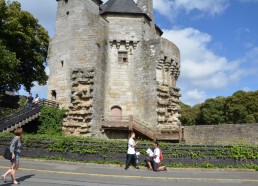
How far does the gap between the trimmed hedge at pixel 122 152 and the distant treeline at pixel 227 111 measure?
139 ft

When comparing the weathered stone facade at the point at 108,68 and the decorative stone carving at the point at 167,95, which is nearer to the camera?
the weathered stone facade at the point at 108,68

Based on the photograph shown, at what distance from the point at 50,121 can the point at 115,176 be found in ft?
41.7

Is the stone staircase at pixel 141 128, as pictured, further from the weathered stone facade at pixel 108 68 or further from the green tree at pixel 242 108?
the green tree at pixel 242 108

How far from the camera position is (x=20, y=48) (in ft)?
102

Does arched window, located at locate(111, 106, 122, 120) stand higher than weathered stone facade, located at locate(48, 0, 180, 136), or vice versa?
weathered stone facade, located at locate(48, 0, 180, 136)

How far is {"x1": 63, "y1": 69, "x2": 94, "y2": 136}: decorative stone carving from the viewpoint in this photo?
76.4ft

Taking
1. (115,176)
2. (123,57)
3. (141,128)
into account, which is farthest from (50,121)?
(115,176)

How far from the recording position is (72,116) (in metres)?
23.9

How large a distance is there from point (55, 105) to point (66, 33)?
6.64 meters

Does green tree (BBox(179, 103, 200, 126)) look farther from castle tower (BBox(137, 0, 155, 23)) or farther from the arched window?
the arched window

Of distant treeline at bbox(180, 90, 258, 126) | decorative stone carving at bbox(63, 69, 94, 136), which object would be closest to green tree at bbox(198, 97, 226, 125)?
distant treeline at bbox(180, 90, 258, 126)

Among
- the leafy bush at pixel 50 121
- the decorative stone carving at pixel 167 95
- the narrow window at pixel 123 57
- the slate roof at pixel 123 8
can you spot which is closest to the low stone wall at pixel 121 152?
the leafy bush at pixel 50 121

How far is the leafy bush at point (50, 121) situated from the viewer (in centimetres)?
2305

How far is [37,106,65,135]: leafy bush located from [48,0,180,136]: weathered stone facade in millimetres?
691
